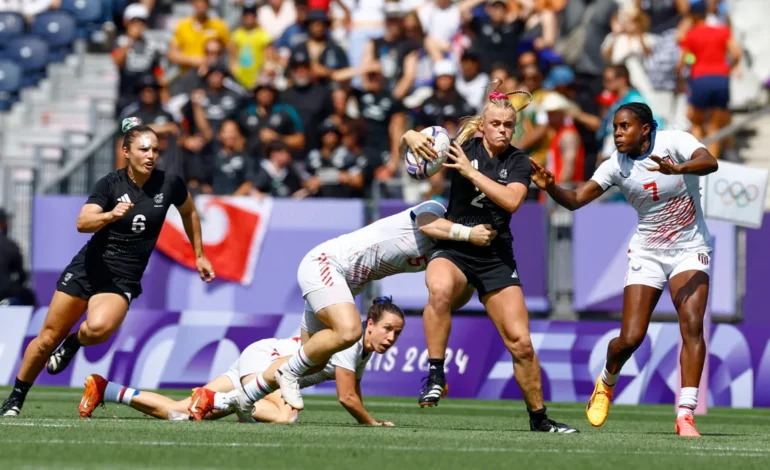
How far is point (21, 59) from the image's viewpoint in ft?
76.1

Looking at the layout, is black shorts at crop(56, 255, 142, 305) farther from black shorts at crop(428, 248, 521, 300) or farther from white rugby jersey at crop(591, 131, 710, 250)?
white rugby jersey at crop(591, 131, 710, 250)

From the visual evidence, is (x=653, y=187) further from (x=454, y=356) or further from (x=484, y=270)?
(x=454, y=356)

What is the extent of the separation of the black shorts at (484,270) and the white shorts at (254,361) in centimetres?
164

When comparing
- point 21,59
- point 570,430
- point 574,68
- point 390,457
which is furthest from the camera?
point 21,59

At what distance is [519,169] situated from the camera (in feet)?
34.5

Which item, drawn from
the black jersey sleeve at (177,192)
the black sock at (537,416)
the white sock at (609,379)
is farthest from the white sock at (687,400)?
the black jersey sleeve at (177,192)

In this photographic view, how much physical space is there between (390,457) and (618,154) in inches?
142

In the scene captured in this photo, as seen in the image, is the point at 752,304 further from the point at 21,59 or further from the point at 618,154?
the point at 21,59

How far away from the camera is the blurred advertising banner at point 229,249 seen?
17.9m

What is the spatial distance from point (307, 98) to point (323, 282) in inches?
379

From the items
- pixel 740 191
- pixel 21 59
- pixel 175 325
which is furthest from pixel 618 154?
pixel 21 59

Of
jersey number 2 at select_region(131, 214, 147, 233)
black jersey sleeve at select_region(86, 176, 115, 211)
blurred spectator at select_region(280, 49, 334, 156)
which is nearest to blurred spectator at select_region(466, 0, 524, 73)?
blurred spectator at select_region(280, 49, 334, 156)

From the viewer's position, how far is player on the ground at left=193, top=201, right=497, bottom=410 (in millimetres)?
10359

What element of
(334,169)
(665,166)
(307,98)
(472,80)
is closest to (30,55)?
(307,98)
